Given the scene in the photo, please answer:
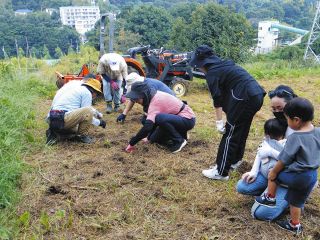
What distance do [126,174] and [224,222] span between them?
132 cm

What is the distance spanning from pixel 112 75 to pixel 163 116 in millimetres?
2346

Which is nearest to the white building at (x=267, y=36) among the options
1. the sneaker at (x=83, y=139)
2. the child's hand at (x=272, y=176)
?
the sneaker at (x=83, y=139)

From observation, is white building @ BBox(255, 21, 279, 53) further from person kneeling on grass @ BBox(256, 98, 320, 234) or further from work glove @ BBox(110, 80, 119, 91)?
person kneeling on grass @ BBox(256, 98, 320, 234)

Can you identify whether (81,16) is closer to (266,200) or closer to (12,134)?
(12,134)

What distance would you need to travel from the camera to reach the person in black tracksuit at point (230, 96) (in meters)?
3.46

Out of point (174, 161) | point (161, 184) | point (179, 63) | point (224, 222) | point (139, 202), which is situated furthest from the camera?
point (179, 63)

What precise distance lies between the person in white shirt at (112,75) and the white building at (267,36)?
43046 mm

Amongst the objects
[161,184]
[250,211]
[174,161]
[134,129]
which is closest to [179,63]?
[134,129]

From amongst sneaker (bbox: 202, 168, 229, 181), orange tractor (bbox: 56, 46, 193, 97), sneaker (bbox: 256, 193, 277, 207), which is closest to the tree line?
orange tractor (bbox: 56, 46, 193, 97)

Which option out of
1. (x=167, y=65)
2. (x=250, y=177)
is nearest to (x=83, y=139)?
(x=250, y=177)

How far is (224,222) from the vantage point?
9.74 ft

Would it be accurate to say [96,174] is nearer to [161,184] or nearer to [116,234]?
[161,184]

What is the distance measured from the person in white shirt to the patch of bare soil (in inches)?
69.8

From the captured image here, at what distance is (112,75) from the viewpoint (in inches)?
249
